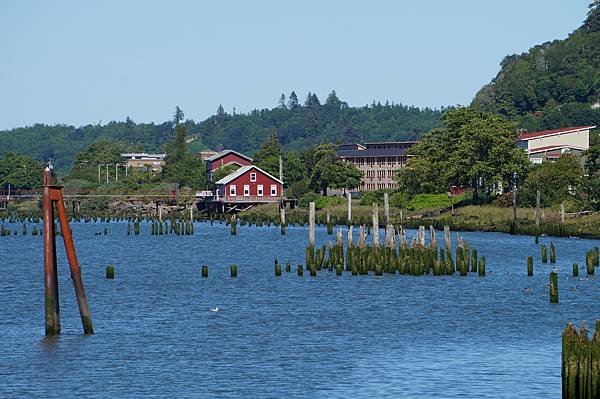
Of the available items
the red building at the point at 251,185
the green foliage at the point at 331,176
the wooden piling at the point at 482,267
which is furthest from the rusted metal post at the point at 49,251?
the green foliage at the point at 331,176

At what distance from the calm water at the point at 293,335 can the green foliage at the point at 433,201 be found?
2560 inches

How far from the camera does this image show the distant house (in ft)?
564

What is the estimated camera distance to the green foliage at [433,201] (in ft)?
495

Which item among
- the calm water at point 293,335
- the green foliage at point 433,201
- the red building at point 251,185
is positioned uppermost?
the red building at point 251,185

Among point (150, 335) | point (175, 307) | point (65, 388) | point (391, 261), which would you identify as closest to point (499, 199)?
point (391, 261)

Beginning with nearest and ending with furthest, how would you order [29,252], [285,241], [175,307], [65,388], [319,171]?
[65,388] → [175,307] → [29,252] → [285,241] → [319,171]

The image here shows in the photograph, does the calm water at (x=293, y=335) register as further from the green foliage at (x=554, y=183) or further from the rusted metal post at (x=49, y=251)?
the green foliage at (x=554, y=183)

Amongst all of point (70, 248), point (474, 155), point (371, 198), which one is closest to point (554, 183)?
point (474, 155)

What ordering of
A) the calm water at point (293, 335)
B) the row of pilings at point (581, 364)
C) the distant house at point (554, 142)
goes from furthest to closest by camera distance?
the distant house at point (554, 142), the calm water at point (293, 335), the row of pilings at point (581, 364)

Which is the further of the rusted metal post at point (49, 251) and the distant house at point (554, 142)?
the distant house at point (554, 142)

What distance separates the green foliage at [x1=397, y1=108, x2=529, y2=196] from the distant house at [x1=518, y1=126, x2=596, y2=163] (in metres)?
18.9

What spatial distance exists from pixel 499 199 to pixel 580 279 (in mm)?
69995

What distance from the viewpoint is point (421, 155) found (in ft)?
584

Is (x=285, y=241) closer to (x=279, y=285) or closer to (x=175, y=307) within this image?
(x=279, y=285)
